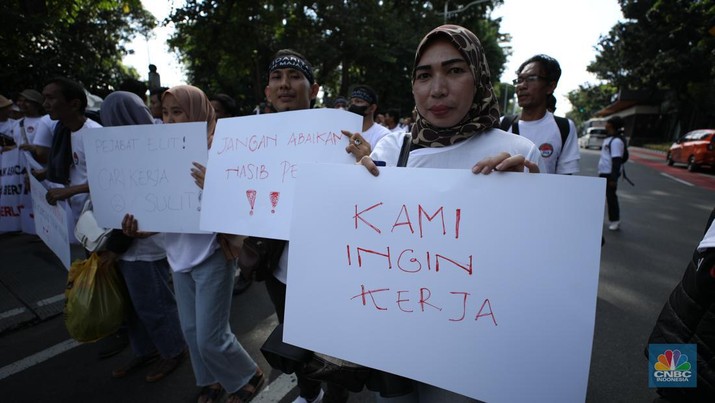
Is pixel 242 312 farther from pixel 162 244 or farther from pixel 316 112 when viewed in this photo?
pixel 316 112

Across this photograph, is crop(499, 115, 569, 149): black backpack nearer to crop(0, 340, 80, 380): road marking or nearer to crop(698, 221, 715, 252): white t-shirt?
crop(698, 221, 715, 252): white t-shirt

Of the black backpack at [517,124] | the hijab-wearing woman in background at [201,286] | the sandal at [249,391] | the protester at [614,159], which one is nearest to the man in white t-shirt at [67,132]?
the hijab-wearing woman in background at [201,286]

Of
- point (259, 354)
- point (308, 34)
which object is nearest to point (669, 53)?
point (308, 34)

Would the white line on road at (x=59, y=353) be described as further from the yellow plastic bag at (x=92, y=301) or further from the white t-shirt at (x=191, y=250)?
the white t-shirt at (x=191, y=250)

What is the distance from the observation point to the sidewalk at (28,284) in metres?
3.22

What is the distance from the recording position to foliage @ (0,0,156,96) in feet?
19.8

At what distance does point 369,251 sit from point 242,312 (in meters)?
2.74

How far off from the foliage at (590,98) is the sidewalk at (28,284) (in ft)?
79.9

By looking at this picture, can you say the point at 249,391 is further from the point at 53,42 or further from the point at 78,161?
the point at 53,42

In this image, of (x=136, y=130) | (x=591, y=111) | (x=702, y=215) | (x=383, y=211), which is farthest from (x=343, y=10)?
(x=591, y=111)

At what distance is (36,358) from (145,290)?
1.31 m

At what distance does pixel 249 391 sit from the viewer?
7.42ft

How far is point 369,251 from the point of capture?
112 cm

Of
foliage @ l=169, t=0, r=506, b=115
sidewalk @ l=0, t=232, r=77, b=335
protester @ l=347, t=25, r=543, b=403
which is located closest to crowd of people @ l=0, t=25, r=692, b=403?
protester @ l=347, t=25, r=543, b=403
